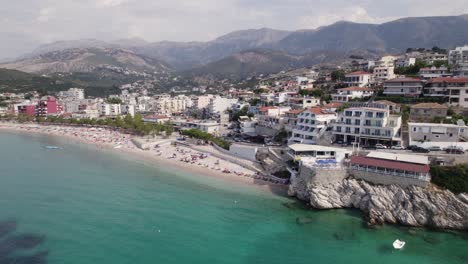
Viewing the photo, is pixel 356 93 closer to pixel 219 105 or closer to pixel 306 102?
pixel 306 102

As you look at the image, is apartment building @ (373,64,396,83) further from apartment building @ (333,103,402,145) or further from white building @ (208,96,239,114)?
white building @ (208,96,239,114)

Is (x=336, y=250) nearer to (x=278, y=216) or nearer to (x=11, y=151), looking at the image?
(x=278, y=216)

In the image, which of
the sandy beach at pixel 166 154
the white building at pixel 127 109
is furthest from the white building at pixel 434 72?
the white building at pixel 127 109

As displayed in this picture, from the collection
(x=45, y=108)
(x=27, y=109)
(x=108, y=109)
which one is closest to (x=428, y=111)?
(x=108, y=109)

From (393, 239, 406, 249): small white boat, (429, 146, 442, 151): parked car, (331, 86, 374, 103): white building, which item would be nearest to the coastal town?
(429, 146, 442, 151): parked car

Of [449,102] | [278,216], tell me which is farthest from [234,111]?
[278,216]

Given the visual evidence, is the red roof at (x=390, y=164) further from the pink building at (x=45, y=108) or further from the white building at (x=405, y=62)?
the pink building at (x=45, y=108)
